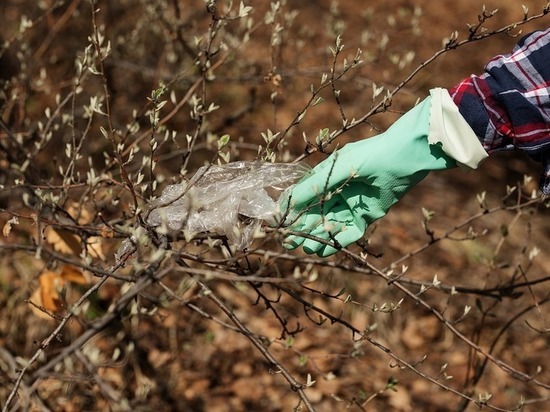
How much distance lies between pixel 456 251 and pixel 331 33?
1851 mm

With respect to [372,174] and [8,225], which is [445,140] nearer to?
[372,174]

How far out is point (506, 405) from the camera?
3340mm

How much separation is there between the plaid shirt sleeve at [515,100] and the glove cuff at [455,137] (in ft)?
0.11

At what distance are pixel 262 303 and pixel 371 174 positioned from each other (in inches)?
77.2

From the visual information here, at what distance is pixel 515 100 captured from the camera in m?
1.79

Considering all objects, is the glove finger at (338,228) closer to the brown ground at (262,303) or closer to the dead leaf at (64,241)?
the brown ground at (262,303)

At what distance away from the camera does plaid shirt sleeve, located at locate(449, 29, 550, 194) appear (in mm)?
1792

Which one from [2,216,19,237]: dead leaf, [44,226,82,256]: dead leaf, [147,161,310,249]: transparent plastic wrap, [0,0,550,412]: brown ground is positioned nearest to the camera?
[2,216,19,237]: dead leaf

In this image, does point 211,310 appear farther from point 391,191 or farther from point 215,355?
point 391,191

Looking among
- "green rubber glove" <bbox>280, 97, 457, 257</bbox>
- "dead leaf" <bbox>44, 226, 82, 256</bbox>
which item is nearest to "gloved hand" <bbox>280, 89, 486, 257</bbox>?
"green rubber glove" <bbox>280, 97, 457, 257</bbox>

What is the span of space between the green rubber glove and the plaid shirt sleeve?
119mm

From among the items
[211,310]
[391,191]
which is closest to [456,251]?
[211,310]

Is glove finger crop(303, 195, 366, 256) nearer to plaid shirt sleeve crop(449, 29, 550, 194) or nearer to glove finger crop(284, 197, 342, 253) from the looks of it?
glove finger crop(284, 197, 342, 253)

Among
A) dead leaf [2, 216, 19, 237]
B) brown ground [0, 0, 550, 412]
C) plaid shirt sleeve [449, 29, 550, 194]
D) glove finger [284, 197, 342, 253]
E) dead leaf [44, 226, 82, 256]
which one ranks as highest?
dead leaf [2, 216, 19, 237]
